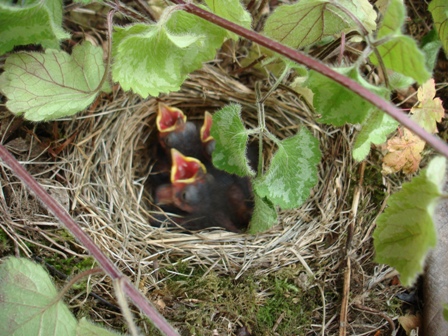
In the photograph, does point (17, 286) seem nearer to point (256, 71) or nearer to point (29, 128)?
point (29, 128)

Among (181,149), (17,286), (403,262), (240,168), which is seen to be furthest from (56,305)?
(181,149)

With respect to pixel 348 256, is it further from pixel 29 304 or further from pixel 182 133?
pixel 29 304

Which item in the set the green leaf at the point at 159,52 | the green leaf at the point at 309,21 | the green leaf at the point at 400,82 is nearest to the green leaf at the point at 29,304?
the green leaf at the point at 159,52

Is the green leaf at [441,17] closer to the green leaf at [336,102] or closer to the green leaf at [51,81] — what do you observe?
the green leaf at [336,102]

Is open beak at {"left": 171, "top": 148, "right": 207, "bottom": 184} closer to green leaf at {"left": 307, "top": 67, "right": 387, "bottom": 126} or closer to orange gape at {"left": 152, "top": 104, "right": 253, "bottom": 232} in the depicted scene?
orange gape at {"left": 152, "top": 104, "right": 253, "bottom": 232}

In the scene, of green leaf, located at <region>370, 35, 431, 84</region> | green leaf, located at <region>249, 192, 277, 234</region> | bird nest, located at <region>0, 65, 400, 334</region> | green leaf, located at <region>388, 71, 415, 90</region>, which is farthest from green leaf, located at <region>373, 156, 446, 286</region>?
bird nest, located at <region>0, 65, 400, 334</region>

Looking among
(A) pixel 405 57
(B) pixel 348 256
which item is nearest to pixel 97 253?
(A) pixel 405 57
